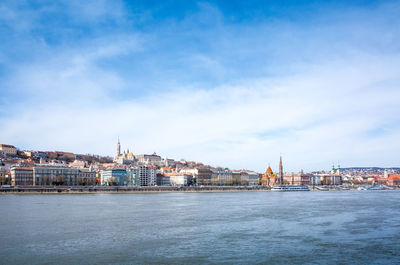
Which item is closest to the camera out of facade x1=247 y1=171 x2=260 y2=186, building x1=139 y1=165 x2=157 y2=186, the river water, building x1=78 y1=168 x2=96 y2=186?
the river water

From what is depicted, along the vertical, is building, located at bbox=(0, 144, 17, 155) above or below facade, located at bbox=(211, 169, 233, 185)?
above

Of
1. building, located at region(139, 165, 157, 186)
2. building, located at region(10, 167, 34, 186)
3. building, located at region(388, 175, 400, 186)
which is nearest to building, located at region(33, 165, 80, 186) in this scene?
building, located at region(10, 167, 34, 186)

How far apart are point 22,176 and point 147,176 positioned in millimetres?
33451

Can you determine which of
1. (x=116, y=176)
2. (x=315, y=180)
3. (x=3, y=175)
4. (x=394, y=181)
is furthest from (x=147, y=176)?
(x=394, y=181)

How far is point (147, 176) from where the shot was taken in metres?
110

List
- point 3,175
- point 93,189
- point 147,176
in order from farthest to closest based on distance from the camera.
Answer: point 147,176
point 3,175
point 93,189

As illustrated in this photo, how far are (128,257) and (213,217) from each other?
47.3 ft

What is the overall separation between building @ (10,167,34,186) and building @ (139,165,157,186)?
28.1 m

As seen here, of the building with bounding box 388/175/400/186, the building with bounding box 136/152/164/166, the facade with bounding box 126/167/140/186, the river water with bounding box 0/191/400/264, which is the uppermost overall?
the building with bounding box 136/152/164/166

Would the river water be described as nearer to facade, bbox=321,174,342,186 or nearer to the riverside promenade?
the riverside promenade

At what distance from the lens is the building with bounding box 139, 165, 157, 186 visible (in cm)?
10761

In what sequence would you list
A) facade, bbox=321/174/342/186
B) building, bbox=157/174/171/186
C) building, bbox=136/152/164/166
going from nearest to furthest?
building, bbox=157/174/171/186
facade, bbox=321/174/342/186
building, bbox=136/152/164/166

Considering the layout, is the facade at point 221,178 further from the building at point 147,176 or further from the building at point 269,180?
the building at point 147,176

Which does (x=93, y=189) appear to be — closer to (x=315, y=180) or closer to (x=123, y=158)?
(x=123, y=158)
